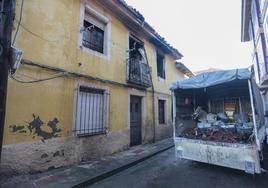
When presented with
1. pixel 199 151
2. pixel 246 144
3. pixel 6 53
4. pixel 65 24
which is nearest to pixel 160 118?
pixel 199 151

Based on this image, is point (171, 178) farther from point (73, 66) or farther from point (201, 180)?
point (73, 66)

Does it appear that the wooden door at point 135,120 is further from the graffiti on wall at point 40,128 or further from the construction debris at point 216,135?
the graffiti on wall at point 40,128

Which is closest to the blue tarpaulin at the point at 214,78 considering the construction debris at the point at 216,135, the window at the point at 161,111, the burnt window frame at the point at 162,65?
the construction debris at the point at 216,135

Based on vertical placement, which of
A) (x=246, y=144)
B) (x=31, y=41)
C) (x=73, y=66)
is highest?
(x=31, y=41)

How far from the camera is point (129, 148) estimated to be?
7668 mm

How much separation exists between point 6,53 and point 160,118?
883 cm

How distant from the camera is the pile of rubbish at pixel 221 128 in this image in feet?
16.2

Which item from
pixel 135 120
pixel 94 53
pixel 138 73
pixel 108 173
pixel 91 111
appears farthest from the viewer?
pixel 138 73

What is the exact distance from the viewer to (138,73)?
28.5 ft

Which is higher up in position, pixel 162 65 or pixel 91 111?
pixel 162 65

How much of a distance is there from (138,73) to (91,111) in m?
3.40

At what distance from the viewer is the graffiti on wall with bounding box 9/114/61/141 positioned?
4.32 m

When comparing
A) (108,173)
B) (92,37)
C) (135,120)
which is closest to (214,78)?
(108,173)

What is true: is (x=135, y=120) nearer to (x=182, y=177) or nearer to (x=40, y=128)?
(x=182, y=177)
